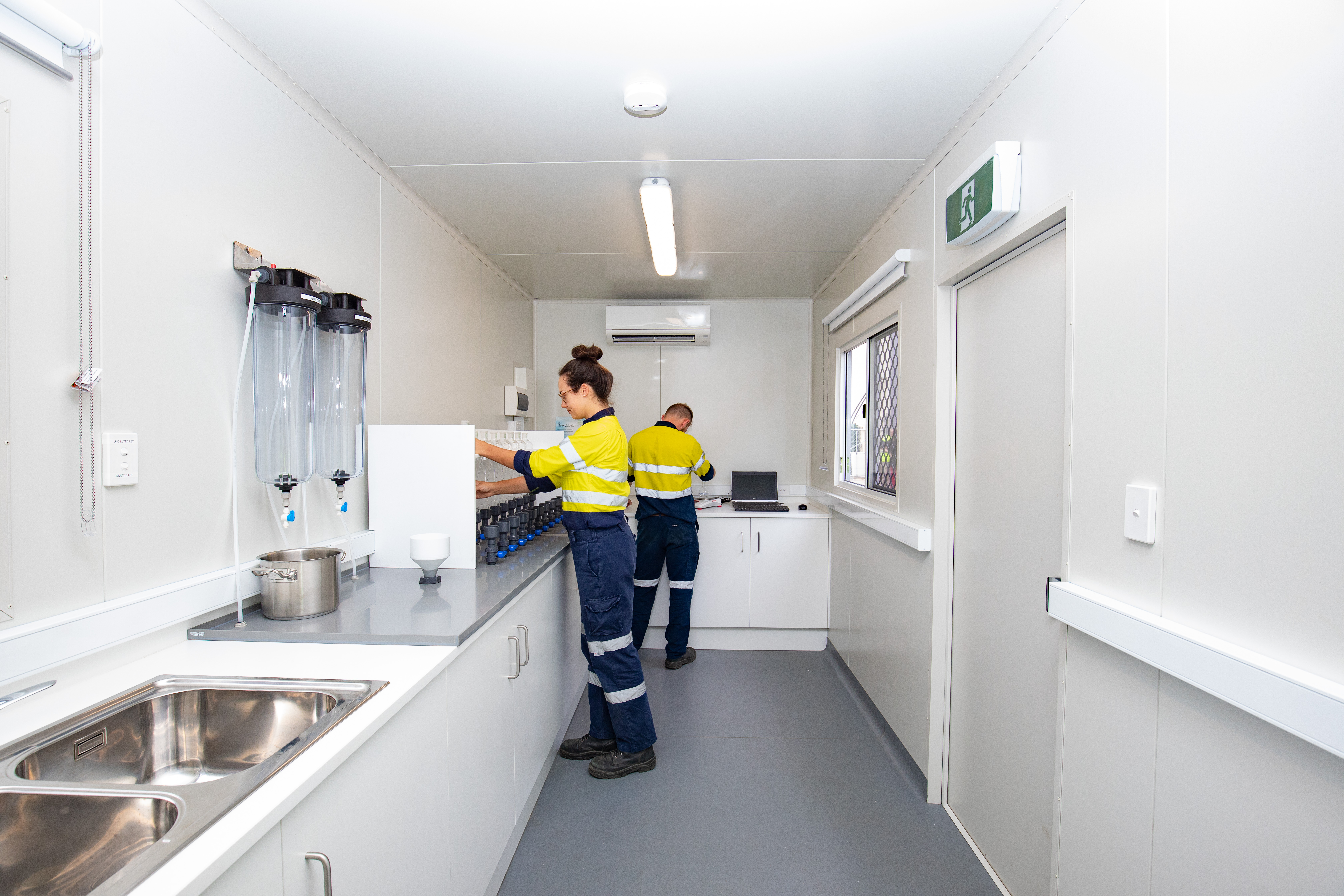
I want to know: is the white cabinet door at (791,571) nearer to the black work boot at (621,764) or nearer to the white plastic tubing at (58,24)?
the black work boot at (621,764)

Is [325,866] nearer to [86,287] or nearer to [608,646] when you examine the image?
[86,287]

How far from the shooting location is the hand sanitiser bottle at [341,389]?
1911 mm

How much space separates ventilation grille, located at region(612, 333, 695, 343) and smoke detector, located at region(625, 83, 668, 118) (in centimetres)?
265

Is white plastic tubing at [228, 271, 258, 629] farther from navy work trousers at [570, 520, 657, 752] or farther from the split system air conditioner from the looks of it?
the split system air conditioner

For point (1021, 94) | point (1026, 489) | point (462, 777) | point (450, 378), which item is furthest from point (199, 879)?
point (450, 378)

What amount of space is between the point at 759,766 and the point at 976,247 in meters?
2.21

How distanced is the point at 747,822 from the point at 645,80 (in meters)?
2.54

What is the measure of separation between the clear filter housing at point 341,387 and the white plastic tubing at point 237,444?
0.21 m

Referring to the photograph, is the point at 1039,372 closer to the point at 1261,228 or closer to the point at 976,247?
the point at 976,247

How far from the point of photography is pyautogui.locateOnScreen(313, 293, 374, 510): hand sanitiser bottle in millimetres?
1911

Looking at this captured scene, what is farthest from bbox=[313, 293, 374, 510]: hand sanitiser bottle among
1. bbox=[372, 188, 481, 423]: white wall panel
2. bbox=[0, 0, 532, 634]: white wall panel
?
bbox=[372, 188, 481, 423]: white wall panel

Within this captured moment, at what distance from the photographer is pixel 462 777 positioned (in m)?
1.53

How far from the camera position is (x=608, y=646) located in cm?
241

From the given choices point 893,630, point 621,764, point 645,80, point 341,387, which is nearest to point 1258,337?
point 645,80
